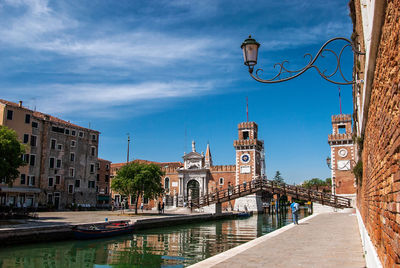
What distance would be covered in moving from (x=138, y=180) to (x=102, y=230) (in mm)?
13548

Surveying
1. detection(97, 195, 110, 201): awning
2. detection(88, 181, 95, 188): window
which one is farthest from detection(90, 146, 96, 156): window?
detection(97, 195, 110, 201): awning

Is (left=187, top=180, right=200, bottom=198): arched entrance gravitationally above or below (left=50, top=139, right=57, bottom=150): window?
below

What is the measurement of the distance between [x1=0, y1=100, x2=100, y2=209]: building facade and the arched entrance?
13.7 metres

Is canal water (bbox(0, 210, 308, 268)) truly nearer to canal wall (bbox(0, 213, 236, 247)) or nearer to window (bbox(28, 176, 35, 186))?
canal wall (bbox(0, 213, 236, 247))

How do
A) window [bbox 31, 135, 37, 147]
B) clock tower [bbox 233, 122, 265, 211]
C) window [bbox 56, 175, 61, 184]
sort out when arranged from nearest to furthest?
window [bbox 31, 135, 37, 147]
window [bbox 56, 175, 61, 184]
clock tower [bbox 233, 122, 265, 211]

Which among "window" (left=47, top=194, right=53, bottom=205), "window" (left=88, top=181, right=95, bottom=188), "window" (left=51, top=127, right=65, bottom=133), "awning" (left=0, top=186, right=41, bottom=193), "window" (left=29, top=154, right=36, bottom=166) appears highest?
"window" (left=51, top=127, right=65, bottom=133)

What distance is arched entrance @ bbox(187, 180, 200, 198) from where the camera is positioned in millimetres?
53156

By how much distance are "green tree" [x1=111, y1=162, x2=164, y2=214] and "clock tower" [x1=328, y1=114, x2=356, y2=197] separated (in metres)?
21.1

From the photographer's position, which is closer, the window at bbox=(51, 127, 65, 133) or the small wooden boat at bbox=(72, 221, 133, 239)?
the small wooden boat at bbox=(72, 221, 133, 239)

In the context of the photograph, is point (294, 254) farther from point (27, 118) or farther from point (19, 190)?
point (27, 118)

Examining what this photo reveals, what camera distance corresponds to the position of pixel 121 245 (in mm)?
17266

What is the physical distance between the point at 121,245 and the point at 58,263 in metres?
4.69

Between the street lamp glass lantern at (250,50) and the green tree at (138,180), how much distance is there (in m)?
26.4

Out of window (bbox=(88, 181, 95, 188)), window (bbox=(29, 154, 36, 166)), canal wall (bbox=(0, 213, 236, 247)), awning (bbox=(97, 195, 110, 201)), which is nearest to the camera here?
canal wall (bbox=(0, 213, 236, 247))
